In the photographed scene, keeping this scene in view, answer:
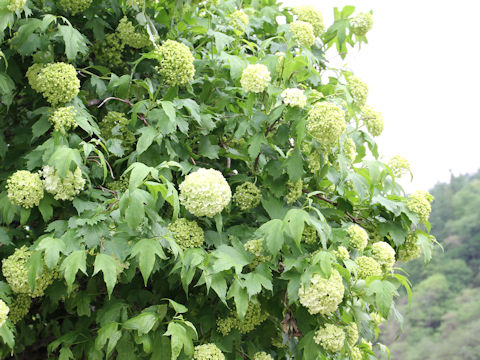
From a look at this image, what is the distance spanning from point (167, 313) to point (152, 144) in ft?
3.39

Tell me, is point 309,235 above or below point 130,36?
below

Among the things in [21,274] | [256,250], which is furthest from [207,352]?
[21,274]

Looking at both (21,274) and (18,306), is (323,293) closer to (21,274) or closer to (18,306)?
(21,274)

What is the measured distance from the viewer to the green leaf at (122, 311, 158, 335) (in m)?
3.01

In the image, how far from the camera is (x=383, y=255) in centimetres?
369

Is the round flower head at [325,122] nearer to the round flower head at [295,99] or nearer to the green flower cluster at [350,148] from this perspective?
the round flower head at [295,99]

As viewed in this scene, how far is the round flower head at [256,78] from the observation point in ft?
10.9

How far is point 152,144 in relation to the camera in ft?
11.5

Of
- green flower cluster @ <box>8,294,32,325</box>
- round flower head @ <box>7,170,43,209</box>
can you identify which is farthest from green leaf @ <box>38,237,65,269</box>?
green flower cluster @ <box>8,294,32,325</box>

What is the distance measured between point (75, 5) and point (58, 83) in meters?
0.66

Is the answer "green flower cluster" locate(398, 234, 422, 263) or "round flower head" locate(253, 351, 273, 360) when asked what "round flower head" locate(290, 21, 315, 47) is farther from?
"round flower head" locate(253, 351, 273, 360)

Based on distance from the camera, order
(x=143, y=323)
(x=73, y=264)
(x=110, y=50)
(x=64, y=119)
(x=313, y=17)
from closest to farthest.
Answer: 1. (x=73, y=264)
2. (x=143, y=323)
3. (x=64, y=119)
4. (x=110, y=50)
5. (x=313, y=17)

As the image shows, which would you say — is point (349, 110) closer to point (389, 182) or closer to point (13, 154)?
point (389, 182)

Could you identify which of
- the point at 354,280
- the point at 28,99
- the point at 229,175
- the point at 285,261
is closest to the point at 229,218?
the point at 229,175
